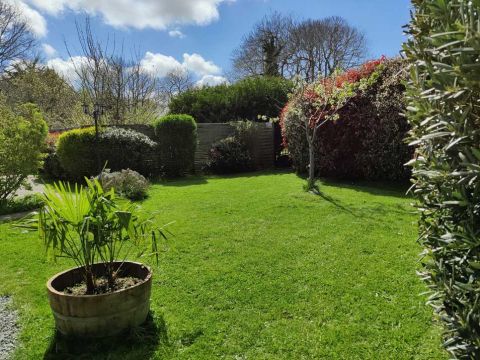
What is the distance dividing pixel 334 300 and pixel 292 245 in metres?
1.42

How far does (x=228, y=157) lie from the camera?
488 inches

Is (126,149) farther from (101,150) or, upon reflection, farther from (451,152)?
(451,152)

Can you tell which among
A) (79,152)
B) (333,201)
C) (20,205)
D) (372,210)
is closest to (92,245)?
(372,210)

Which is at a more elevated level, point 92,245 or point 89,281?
point 92,245

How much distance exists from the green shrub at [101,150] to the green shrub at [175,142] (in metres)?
0.60

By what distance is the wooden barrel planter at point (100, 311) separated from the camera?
267 cm

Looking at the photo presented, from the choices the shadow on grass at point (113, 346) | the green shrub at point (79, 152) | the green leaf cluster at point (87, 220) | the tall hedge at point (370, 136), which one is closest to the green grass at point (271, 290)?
the shadow on grass at point (113, 346)

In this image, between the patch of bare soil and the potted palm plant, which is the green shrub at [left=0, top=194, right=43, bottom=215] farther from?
the potted palm plant

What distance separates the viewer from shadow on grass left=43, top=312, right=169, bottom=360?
8.62 feet

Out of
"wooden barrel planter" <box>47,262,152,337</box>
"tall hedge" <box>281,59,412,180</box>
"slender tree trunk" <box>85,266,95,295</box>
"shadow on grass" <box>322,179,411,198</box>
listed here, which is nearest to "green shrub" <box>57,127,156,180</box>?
"tall hedge" <box>281,59,412,180</box>

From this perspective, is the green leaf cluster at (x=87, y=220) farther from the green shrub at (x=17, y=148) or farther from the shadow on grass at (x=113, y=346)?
the green shrub at (x=17, y=148)

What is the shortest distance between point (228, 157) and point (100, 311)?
32.3ft

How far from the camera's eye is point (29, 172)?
25.0 ft

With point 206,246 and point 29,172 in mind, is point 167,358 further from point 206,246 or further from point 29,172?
point 29,172
